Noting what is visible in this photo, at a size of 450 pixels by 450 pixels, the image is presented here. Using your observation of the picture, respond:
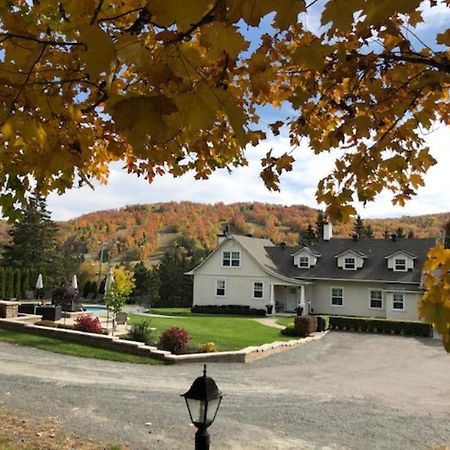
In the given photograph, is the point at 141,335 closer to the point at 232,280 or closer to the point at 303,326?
the point at 303,326

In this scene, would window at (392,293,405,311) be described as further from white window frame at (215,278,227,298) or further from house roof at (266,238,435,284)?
white window frame at (215,278,227,298)

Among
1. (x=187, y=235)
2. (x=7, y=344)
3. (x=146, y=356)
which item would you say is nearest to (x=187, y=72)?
(x=146, y=356)

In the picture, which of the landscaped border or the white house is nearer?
the landscaped border

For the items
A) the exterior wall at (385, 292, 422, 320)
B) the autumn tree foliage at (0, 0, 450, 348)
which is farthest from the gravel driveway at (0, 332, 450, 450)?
→ the exterior wall at (385, 292, 422, 320)

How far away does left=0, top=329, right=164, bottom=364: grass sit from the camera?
14977 mm

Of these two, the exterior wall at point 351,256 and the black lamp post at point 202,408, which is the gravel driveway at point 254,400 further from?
the exterior wall at point 351,256

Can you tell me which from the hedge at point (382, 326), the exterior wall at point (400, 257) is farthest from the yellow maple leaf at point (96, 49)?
the exterior wall at point (400, 257)

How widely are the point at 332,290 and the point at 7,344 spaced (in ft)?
82.0

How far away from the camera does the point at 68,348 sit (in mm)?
15820

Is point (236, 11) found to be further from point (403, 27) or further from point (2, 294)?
point (2, 294)

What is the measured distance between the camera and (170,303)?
4331 cm

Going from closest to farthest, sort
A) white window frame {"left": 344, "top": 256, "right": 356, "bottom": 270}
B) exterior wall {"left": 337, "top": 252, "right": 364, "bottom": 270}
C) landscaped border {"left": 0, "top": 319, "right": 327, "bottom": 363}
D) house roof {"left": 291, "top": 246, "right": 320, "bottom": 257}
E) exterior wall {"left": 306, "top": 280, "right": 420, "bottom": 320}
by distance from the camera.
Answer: landscaped border {"left": 0, "top": 319, "right": 327, "bottom": 363} → exterior wall {"left": 306, "top": 280, "right": 420, "bottom": 320} → exterior wall {"left": 337, "top": 252, "right": 364, "bottom": 270} → white window frame {"left": 344, "top": 256, "right": 356, "bottom": 270} → house roof {"left": 291, "top": 246, "right": 320, "bottom": 257}

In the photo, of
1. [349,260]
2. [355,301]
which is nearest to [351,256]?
[349,260]

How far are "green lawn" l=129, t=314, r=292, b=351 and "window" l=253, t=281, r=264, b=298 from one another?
8.68 metres
